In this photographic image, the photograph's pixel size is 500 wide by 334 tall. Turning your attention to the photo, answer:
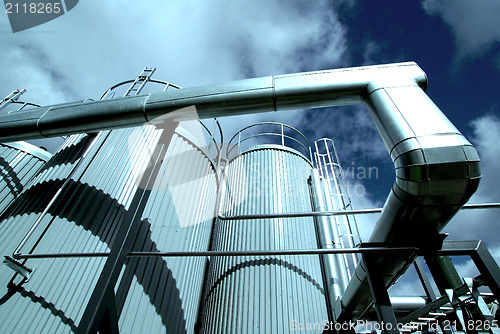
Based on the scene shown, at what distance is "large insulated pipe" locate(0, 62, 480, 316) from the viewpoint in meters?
2.01

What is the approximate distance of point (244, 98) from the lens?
2918mm

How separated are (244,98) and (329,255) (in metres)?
4.72

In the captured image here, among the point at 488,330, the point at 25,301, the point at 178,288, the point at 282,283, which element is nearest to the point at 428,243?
the point at 488,330

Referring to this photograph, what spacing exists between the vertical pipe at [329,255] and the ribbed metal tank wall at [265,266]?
7.9 inches

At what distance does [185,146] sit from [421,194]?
5289mm

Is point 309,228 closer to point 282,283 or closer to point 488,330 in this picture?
point 282,283

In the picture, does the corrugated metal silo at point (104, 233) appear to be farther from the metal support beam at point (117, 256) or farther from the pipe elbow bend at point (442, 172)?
the pipe elbow bend at point (442, 172)

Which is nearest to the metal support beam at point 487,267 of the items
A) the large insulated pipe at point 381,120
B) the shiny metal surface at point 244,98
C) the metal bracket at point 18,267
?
the large insulated pipe at point 381,120

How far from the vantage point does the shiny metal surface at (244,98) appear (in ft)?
9.26

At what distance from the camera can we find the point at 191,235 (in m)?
5.59

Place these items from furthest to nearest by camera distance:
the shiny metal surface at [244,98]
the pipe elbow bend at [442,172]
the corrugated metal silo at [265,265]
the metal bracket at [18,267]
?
the corrugated metal silo at [265,265] < the metal bracket at [18,267] < the shiny metal surface at [244,98] < the pipe elbow bend at [442,172]

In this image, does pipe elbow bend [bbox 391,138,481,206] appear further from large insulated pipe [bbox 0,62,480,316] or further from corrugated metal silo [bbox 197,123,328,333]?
corrugated metal silo [bbox 197,123,328,333]

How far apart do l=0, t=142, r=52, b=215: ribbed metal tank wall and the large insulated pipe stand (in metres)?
2.77

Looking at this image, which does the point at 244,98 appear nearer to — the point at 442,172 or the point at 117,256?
the point at 442,172
